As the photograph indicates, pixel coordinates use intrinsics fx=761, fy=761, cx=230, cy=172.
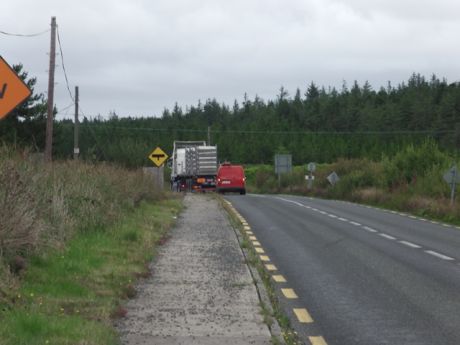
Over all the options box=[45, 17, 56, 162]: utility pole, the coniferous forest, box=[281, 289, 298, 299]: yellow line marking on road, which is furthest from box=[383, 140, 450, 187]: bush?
the coniferous forest

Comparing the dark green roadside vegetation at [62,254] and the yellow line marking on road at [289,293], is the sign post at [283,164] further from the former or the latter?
the yellow line marking on road at [289,293]

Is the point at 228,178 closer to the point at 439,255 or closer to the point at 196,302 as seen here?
the point at 439,255

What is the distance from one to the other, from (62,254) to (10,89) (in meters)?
2.88

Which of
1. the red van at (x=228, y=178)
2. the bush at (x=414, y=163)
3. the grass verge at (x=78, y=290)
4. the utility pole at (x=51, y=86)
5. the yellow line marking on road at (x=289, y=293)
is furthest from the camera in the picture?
the red van at (x=228, y=178)

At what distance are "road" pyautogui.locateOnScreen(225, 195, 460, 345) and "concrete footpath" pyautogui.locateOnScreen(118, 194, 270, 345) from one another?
1.79 ft

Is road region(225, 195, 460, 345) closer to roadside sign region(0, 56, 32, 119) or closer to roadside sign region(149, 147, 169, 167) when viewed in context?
roadside sign region(0, 56, 32, 119)

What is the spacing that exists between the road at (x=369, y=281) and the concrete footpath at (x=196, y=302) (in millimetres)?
545

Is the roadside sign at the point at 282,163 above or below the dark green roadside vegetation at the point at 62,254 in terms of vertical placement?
above

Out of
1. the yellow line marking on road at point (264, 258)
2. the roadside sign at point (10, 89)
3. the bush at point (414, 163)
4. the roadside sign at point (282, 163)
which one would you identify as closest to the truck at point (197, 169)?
the bush at point (414, 163)

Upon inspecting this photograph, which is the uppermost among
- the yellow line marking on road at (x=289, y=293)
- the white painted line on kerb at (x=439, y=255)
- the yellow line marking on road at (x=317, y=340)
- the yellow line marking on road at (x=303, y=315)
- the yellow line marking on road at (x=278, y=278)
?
the yellow line marking on road at (x=317, y=340)

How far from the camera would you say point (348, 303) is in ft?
30.7

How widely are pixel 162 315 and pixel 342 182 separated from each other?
48.1 m

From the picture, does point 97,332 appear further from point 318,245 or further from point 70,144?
point 70,144

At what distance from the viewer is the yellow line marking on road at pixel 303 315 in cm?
830
